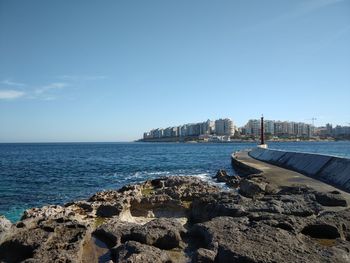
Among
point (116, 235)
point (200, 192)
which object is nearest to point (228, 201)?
point (116, 235)

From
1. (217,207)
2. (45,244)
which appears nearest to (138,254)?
(45,244)

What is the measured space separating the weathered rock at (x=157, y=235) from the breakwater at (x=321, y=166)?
11094 millimetres

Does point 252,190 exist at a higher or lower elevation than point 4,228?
lower

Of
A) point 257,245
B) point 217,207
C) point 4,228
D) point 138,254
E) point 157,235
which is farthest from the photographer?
point 217,207

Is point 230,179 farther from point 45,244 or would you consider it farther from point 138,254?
point 138,254

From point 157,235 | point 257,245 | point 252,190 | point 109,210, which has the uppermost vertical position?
point 257,245

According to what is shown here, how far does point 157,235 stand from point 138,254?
1385 millimetres

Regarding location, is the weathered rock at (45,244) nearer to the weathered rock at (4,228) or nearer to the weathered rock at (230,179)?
the weathered rock at (4,228)

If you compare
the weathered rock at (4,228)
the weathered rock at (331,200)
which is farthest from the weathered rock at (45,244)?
the weathered rock at (331,200)

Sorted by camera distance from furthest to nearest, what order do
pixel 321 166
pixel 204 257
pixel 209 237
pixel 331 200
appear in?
pixel 321 166
pixel 331 200
pixel 209 237
pixel 204 257

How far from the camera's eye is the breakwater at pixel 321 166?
738 inches

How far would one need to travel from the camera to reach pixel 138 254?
6.73 metres

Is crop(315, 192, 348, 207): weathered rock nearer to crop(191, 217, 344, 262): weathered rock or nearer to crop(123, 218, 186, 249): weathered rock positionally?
crop(191, 217, 344, 262): weathered rock

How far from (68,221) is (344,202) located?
8.75 meters
